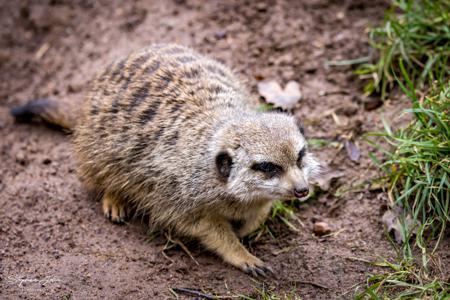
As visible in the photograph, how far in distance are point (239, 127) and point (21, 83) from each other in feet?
11.1

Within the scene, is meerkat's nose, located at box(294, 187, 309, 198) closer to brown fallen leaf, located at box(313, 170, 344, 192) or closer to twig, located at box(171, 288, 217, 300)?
twig, located at box(171, 288, 217, 300)

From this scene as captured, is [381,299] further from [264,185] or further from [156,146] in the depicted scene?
[156,146]

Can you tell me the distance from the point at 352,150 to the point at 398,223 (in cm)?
95

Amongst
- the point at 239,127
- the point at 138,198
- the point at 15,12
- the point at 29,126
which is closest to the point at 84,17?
the point at 15,12

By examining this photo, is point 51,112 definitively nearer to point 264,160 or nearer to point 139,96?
point 139,96

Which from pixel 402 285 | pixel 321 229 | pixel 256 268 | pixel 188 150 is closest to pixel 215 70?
pixel 188 150

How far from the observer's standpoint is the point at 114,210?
4688 mm

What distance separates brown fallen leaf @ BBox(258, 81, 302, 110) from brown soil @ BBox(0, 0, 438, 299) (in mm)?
93

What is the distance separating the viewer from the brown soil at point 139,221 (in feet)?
13.3

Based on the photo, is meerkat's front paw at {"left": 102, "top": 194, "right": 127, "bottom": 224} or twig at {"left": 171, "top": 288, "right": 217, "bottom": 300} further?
meerkat's front paw at {"left": 102, "top": 194, "right": 127, "bottom": 224}

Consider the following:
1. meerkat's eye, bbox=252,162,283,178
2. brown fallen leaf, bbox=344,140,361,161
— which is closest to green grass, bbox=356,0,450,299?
brown fallen leaf, bbox=344,140,361,161

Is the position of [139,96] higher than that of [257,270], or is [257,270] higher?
→ [139,96]

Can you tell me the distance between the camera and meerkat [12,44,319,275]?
389cm

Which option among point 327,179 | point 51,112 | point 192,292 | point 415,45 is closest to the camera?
point 192,292
